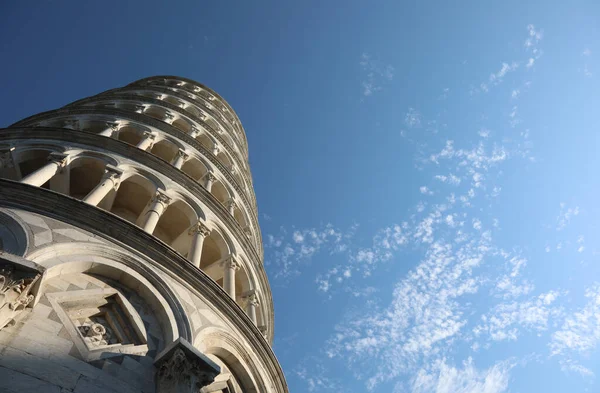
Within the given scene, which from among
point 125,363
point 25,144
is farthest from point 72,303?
point 25,144

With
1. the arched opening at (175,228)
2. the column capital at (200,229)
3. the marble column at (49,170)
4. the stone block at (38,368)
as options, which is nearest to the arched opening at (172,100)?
the arched opening at (175,228)

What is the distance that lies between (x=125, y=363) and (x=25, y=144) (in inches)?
382

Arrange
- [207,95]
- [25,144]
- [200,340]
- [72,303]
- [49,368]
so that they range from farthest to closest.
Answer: [207,95] < [25,144] < [200,340] < [72,303] < [49,368]

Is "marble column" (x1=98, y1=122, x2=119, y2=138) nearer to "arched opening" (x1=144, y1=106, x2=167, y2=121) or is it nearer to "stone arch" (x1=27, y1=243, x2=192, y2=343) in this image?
"arched opening" (x1=144, y1=106, x2=167, y2=121)

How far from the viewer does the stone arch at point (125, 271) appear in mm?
8641

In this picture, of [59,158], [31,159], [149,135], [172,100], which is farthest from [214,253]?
[172,100]

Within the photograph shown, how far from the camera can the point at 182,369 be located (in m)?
7.52

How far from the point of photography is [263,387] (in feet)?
33.0

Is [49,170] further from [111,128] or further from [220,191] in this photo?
[220,191]

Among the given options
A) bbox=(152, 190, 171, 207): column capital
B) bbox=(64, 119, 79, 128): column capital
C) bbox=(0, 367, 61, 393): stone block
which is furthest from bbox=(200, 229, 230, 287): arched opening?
bbox=(0, 367, 61, 393): stone block

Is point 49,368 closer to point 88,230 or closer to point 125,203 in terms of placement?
point 88,230

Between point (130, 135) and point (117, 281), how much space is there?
11.9m

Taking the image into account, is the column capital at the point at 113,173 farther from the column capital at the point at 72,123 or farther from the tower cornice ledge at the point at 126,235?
the column capital at the point at 72,123

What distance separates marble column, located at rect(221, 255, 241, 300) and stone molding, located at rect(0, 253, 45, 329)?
6090mm
